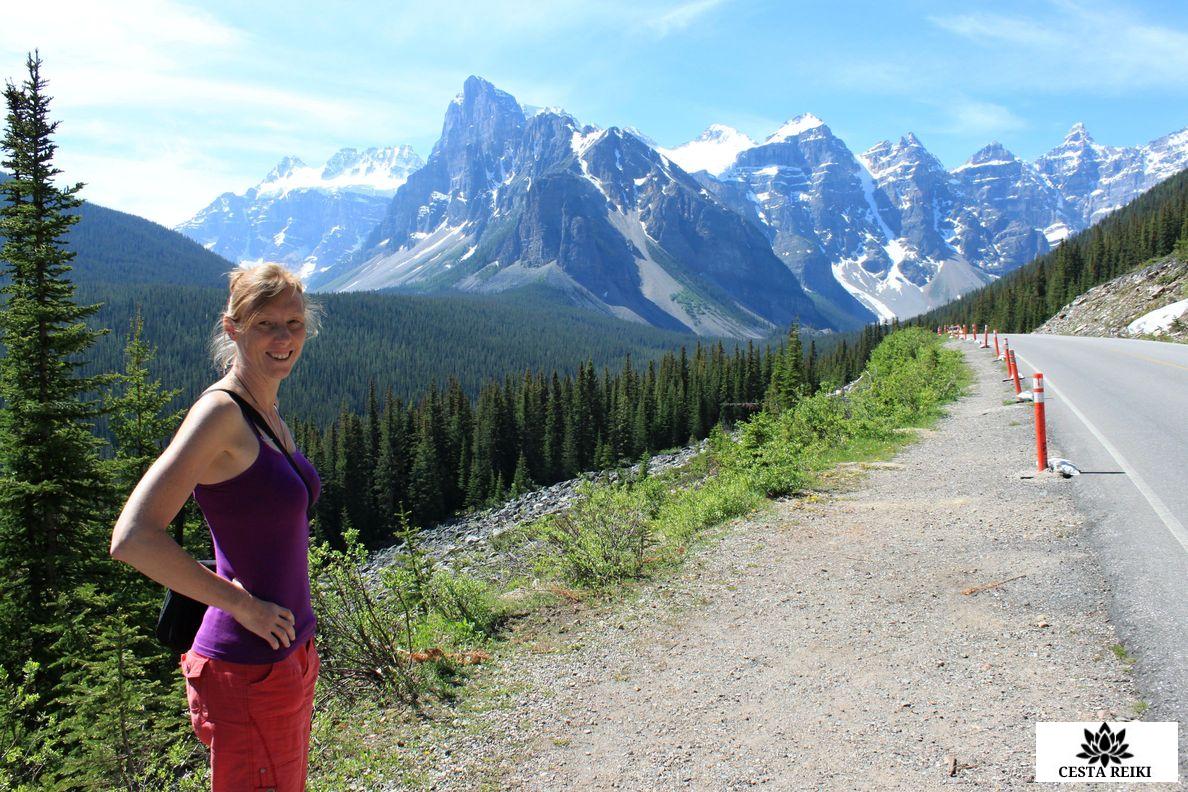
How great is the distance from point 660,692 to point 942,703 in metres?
1.97

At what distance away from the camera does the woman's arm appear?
2.41m

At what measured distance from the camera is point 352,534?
6.22 m

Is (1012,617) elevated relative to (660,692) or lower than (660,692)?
elevated

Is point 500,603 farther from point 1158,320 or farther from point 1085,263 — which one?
point 1085,263

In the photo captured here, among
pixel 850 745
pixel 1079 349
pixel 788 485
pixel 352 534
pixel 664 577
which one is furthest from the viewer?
pixel 1079 349

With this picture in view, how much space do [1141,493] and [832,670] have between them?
562 cm

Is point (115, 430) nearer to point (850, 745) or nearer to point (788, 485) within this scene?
point (788, 485)

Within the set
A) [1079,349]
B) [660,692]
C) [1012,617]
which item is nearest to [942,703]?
[1012,617]

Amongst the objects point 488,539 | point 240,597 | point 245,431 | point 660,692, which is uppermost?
point 245,431

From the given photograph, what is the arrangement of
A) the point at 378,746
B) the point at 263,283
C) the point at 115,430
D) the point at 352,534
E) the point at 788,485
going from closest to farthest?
the point at 263,283, the point at 378,746, the point at 352,534, the point at 788,485, the point at 115,430

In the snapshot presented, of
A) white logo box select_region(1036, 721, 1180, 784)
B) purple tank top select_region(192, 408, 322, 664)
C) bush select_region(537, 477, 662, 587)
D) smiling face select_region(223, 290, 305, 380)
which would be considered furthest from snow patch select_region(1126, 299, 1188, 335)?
purple tank top select_region(192, 408, 322, 664)

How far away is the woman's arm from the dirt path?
2767 millimetres

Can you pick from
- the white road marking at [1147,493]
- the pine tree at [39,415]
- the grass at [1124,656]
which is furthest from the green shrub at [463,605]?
the pine tree at [39,415]

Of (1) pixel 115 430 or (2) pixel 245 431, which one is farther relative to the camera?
(1) pixel 115 430
